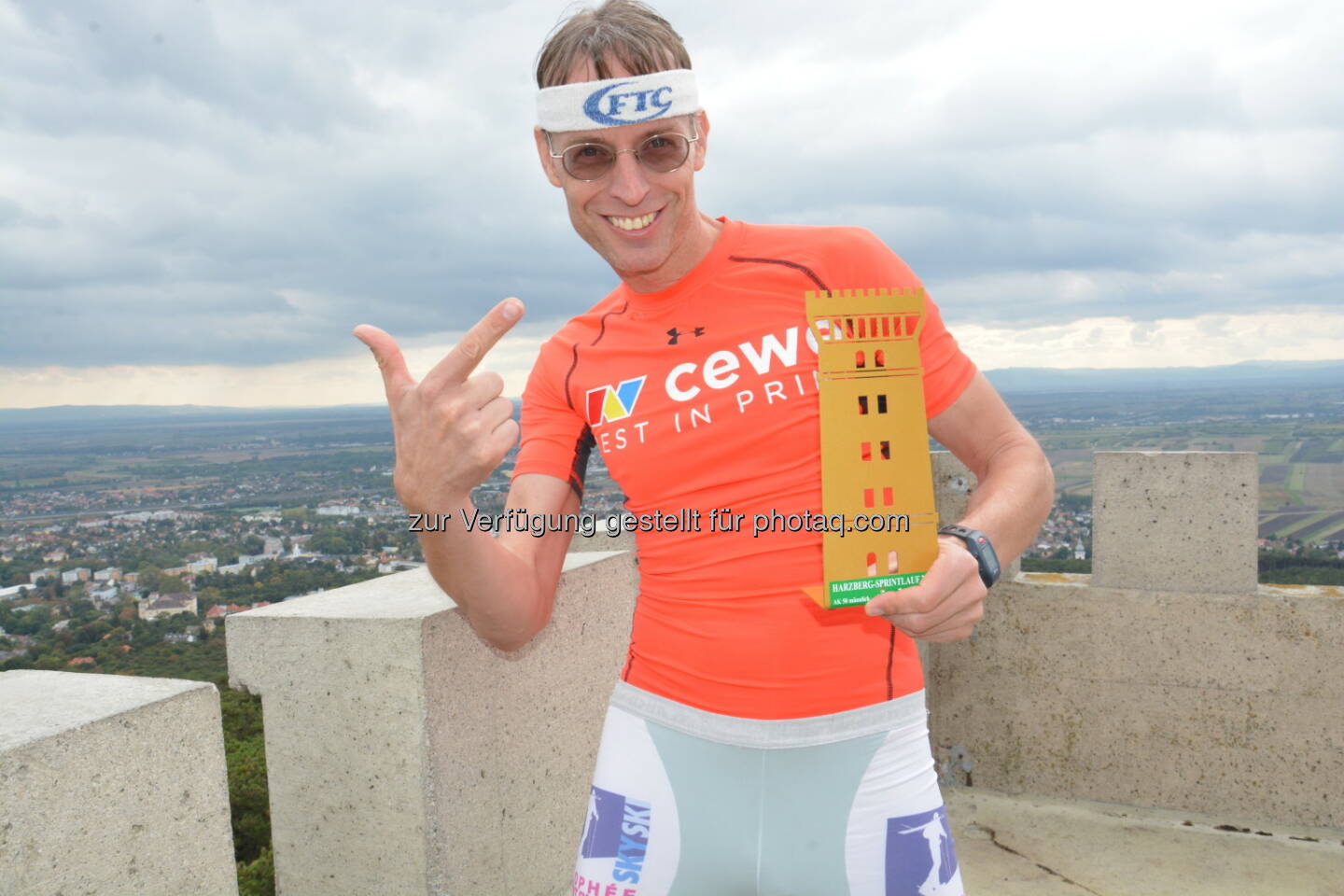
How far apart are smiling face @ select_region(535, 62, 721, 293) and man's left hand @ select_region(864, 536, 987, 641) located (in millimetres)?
828

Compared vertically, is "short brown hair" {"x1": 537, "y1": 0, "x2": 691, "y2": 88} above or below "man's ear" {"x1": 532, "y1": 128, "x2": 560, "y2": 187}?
above

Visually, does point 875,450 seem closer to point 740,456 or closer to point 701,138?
point 740,456

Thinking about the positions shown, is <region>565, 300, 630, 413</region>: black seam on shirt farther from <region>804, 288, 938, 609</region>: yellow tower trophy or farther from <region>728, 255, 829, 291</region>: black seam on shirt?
<region>804, 288, 938, 609</region>: yellow tower trophy

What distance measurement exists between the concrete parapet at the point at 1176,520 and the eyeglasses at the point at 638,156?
12.7ft

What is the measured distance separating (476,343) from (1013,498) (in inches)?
42.8

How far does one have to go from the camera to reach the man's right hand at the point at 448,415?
1.48 metres

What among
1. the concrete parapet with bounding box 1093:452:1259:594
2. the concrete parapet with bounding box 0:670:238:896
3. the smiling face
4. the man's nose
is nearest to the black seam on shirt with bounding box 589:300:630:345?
the smiling face

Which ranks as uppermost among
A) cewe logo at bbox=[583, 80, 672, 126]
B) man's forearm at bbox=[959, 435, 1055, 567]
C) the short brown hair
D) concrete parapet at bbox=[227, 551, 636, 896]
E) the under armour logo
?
the short brown hair

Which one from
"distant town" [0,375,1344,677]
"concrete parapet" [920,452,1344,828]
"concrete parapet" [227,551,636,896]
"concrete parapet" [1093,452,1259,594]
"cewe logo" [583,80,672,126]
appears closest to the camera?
"cewe logo" [583,80,672,126]

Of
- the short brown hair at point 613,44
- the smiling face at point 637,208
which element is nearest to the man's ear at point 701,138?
the smiling face at point 637,208

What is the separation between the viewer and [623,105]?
1875 mm

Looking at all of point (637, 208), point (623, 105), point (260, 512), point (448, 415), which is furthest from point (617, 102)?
point (260, 512)

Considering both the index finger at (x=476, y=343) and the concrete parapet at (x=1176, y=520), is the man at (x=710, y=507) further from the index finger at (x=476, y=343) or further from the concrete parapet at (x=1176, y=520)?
the concrete parapet at (x=1176, y=520)

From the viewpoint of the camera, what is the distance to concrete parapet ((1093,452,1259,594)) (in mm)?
4789
